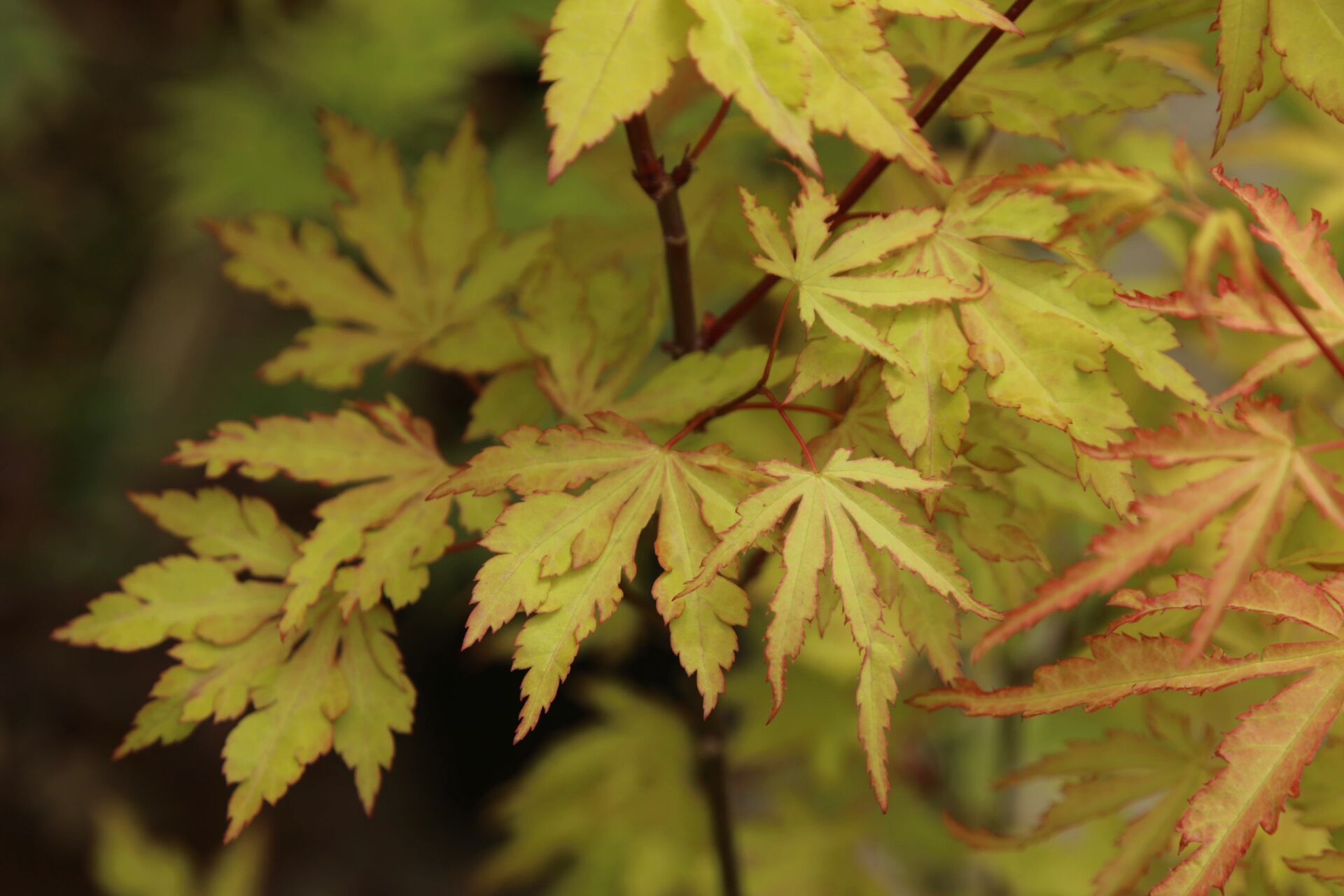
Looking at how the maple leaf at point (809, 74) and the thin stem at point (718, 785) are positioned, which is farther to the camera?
the thin stem at point (718, 785)

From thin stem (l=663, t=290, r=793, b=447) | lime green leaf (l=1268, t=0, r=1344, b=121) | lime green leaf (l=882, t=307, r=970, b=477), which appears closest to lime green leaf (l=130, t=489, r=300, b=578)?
thin stem (l=663, t=290, r=793, b=447)

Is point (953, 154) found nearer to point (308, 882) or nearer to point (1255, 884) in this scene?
point (1255, 884)

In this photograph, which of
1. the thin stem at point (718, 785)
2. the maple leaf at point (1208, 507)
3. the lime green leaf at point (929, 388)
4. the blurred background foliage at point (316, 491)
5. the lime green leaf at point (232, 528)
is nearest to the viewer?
the maple leaf at point (1208, 507)

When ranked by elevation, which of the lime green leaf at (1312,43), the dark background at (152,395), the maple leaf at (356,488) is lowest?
the dark background at (152,395)

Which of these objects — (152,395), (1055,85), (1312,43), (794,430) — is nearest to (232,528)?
(794,430)

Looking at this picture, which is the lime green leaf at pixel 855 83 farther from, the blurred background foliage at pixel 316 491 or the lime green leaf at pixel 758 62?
the blurred background foliage at pixel 316 491

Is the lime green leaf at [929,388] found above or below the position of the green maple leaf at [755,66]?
below

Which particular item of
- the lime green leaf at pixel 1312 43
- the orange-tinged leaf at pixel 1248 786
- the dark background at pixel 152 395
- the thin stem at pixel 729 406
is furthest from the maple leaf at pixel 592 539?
the dark background at pixel 152 395

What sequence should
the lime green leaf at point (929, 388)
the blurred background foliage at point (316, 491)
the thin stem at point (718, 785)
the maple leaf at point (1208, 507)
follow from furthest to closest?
1. the blurred background foliage at point (316, 491)
2. the thin stem at point (718, 785)
3. the lime green leaf at point (929, 388)
4. the maple leaf at point (1208, 507)
